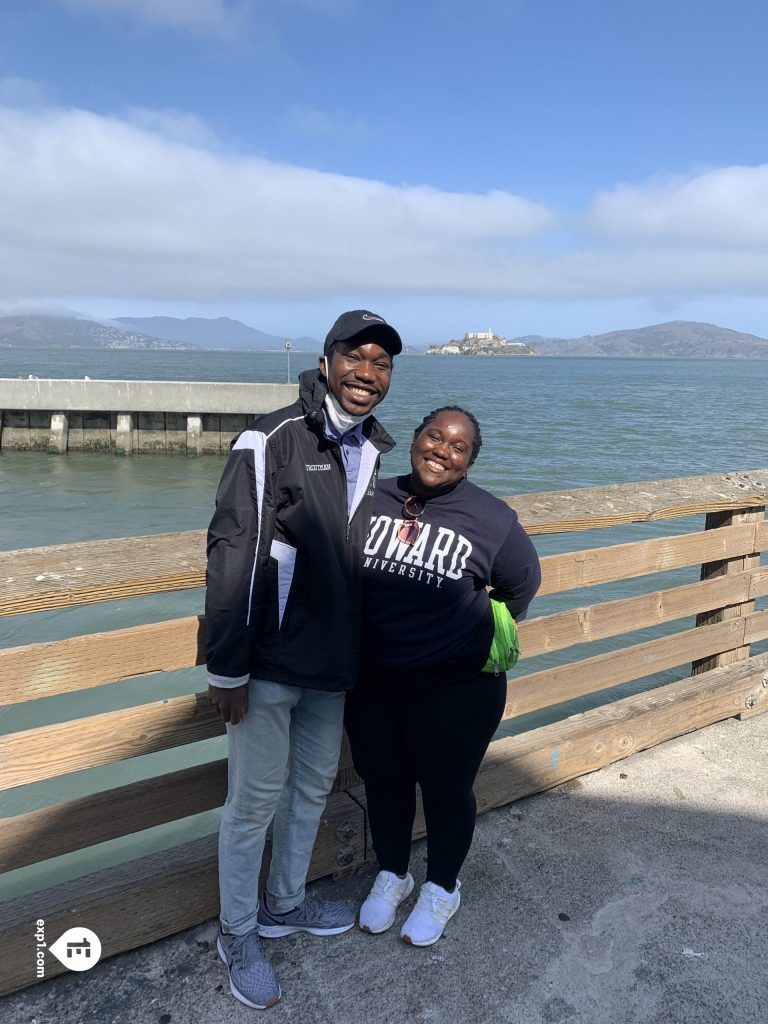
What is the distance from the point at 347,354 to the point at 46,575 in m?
1.10

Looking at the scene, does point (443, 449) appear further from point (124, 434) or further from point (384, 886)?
point (124, 434)

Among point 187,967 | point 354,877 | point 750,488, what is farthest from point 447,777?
point 750,488

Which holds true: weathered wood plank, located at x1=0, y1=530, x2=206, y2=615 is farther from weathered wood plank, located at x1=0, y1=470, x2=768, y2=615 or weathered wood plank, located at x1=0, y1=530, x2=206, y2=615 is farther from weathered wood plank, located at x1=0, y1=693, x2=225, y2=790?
weathered wood plank, located at x1=0, y1=693, x2=225, y2=790

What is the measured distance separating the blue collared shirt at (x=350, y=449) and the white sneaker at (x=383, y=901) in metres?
1.44

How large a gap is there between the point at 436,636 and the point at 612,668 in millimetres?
1747

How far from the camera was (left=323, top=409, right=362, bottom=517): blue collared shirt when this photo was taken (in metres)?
2.26

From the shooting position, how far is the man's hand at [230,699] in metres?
2.15

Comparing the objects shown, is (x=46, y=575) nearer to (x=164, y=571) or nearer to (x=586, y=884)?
(x=164, y=571)

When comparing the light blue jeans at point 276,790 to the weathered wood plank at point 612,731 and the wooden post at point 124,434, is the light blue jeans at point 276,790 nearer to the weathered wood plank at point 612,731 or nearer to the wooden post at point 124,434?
the weathered wood plank at point 612,731

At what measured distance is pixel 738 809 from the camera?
3396mm

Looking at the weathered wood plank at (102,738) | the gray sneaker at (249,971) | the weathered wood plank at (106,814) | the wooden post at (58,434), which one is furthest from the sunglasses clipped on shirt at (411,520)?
the wooden post at (58,434)

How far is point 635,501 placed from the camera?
11.5 ft

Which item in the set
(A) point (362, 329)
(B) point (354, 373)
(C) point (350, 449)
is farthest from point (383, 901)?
(A) point (362, 329)

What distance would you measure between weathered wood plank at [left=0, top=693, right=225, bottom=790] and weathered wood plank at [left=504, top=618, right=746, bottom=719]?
144cm
